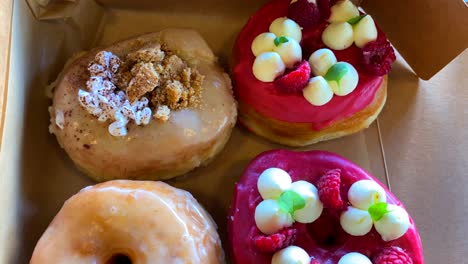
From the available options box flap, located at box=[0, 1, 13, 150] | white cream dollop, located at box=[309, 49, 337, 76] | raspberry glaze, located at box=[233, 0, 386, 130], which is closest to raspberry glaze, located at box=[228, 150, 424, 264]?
raspberry glaze, located at box=[233, 0, 386, 130]

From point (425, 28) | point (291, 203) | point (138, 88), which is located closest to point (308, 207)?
point (291, 203)

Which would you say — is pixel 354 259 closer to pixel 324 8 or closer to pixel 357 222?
pixel 357 222

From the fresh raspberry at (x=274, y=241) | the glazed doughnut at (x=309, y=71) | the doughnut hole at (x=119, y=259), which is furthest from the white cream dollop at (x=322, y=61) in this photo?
the doughnut hole at (x=119, y=259)

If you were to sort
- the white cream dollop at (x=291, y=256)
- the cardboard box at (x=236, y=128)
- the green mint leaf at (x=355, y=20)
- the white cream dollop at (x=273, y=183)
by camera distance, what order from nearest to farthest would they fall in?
the white cream dollop at (x=291, y=256), the white cream dollop at (x=273, y=183), the cardboard box at (x=236, y=128), the green mint leaf at (x=355, y=20)

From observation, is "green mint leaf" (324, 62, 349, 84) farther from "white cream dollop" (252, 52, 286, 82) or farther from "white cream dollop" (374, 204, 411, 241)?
"white cream dollop" (374, 204, 411, 241)

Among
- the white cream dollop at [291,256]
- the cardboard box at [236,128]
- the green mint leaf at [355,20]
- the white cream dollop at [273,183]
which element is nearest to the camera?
the white cream dollop at [291,256]

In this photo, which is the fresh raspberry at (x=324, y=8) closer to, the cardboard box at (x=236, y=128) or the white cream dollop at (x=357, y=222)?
the cardboard box at (x=236, y=128)
